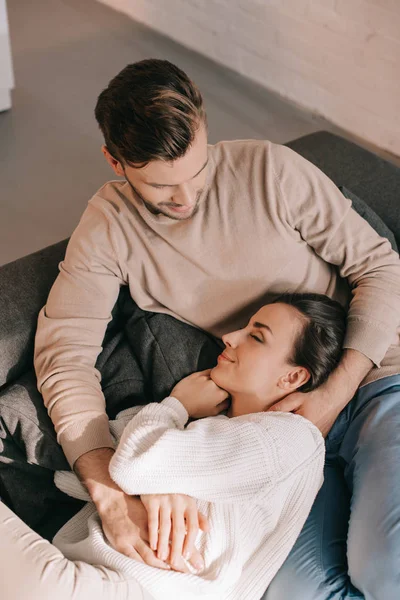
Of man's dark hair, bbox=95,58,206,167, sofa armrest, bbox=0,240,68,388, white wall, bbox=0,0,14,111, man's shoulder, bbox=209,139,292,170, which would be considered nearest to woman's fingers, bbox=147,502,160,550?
sofa armrest, bbox=0,240,68,388

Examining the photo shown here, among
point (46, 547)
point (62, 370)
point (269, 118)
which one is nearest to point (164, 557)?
point (46, 547)

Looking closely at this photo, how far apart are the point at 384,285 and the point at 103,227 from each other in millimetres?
712

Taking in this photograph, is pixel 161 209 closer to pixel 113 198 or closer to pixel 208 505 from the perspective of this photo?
pixel 113 198

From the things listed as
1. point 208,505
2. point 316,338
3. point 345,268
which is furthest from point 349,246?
point 208,505

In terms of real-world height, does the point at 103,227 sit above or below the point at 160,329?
above

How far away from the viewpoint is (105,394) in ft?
5.85

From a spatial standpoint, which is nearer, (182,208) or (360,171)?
(182,208)

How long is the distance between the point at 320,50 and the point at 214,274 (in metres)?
2.05

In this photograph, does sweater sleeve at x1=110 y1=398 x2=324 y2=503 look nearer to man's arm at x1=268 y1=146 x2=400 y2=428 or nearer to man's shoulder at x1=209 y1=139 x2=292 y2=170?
man's arm at x1=268 y1=146 x2=400 y2=428

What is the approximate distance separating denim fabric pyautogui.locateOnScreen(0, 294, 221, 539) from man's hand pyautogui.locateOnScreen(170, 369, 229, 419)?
8 centimetres

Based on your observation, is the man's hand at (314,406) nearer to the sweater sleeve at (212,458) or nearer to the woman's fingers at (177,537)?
the sweater sleeve at (212,458)

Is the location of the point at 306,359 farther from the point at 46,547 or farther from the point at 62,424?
the point at 46,547

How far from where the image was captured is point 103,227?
171cm

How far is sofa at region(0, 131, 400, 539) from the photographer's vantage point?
5.52ft
